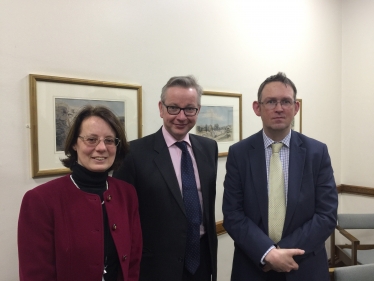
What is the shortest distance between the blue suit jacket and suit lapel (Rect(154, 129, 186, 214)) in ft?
0.99

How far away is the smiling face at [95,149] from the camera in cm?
121

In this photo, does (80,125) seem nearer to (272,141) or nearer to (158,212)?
A: (158,212)

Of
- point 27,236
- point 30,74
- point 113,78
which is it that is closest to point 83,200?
point 27,236

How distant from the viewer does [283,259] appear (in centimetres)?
141

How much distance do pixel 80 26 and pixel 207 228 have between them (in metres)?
1.35

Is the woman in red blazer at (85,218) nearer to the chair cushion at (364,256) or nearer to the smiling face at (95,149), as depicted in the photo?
the smiling face at (95,149)

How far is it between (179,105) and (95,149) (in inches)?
21.0

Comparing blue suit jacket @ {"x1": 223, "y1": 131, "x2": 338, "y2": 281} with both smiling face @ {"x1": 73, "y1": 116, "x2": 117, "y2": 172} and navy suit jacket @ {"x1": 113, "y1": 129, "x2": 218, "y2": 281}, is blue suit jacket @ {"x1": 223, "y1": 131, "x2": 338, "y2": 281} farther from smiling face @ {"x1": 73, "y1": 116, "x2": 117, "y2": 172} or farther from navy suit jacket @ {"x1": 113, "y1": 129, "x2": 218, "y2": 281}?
smiling face @ {"x1": 73, "y1": 116, "x2": 117, "y2": 172}

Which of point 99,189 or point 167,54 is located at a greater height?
point 167,54

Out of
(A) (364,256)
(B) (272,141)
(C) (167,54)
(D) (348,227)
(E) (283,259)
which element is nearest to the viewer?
(E) (283,259)

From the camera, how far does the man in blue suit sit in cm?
148

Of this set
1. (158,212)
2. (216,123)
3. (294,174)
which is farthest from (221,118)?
(158,212)

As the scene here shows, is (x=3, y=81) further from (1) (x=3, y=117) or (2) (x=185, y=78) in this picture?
(2) (x=185, y=78)

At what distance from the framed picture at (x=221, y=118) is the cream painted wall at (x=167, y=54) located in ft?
0.29
